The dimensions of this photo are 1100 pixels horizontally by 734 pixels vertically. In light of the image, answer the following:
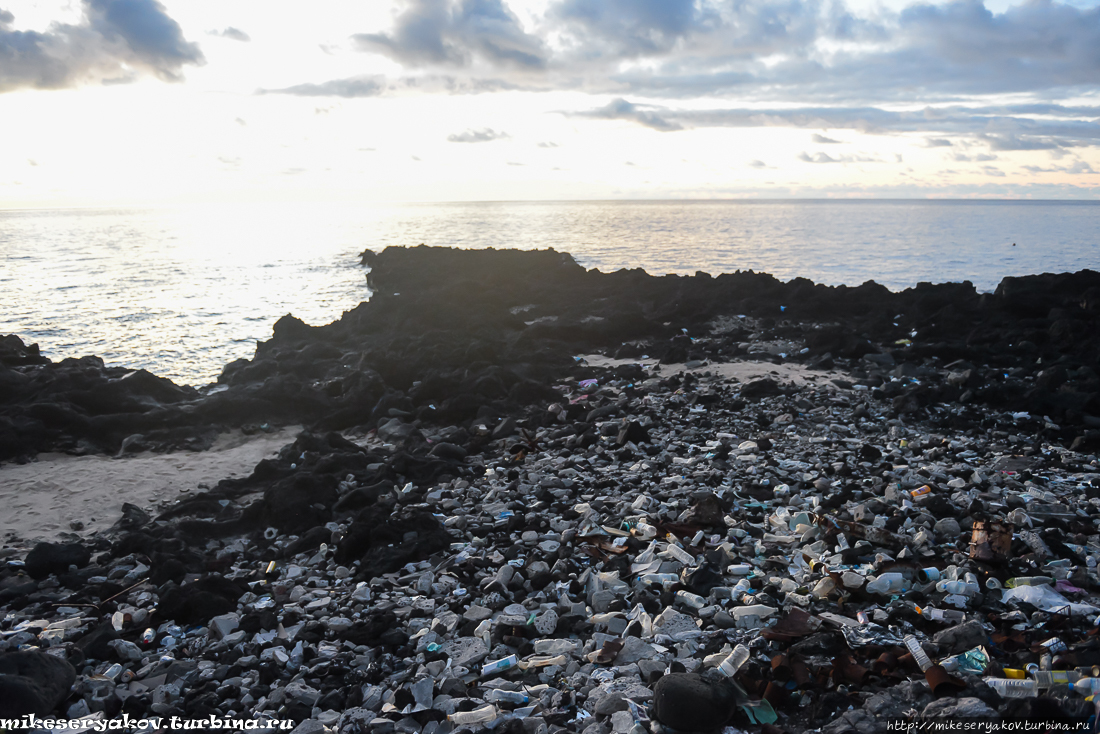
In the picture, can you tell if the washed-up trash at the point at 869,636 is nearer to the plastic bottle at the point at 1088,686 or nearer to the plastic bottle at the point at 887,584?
the plastic bottle at the point at 887,584

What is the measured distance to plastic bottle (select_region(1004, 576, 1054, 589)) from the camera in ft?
16.5

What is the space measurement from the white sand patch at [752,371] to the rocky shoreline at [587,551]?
0.13 metres

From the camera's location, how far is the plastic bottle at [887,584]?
5176 millimetres

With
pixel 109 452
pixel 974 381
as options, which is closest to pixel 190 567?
pixel 109 452

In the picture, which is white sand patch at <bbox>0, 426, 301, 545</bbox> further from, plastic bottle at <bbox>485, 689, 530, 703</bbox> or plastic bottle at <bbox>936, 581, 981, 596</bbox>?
plastic bottle at <bbox>936, 581, 981, 596</bbox>

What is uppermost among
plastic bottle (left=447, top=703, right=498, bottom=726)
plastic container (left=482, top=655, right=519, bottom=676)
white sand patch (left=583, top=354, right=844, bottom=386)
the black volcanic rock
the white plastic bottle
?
white sand patch (left=583, top=354, right=844, bottom=386)

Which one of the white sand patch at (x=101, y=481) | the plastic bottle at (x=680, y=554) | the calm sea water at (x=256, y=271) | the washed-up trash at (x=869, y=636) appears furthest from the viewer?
the calm sea water at (x=256, y=271)

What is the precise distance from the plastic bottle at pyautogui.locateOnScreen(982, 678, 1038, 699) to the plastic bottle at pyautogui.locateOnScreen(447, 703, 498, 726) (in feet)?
10.3

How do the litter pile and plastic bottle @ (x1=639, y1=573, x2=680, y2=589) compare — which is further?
plastic bottle @ (x1=639, y1=573, x2=680, y2=589)

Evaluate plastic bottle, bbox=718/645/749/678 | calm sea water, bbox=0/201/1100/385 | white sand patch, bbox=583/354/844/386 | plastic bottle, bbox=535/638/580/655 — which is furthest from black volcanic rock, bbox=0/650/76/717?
calm sea water, bbox=0/201/1100/385

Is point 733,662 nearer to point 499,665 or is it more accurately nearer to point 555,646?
point 555,646

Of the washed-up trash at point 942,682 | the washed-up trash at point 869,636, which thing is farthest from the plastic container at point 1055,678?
the washed-up trash at point 869,636

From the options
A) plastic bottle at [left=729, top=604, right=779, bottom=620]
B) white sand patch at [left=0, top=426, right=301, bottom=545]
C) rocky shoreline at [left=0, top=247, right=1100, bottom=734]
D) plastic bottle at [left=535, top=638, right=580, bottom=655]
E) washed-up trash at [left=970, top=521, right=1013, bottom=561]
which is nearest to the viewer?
rocky shoreline at [left=0, top=247, right=1100, bottom=734]

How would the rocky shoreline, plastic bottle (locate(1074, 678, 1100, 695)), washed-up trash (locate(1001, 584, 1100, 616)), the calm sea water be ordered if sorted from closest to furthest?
plastic bottle (locate(1074, 678, 1100, 695)) < the rocky shoreline < washed-up trash (locate(1001, 584, 1100, 616)) < the calm sea water
